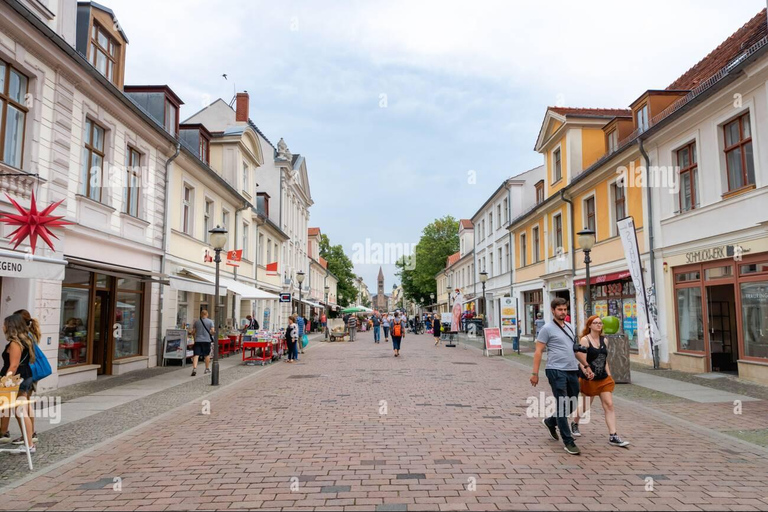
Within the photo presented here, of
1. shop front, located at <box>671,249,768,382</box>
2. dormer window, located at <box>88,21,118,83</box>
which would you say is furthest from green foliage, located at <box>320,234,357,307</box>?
shop front, located at <box>671,249,768,382</box>

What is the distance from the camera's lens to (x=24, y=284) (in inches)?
390

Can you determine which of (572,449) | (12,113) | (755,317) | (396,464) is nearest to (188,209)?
(12,113)

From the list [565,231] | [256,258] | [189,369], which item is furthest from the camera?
[256,258]

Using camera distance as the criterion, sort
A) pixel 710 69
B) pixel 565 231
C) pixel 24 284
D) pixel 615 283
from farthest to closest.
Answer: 1. pixel 565 231
2. pixel 615 283
3. pixel 710 69
4. pixel 24 284

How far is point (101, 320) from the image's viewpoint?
13383 millimetres

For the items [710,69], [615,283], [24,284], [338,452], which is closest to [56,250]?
[24,284]

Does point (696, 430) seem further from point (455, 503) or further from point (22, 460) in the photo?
point (22, 460)

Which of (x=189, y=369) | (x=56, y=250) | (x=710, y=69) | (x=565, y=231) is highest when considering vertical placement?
(x=710, y=69)

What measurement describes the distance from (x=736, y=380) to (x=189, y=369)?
14.2 metres

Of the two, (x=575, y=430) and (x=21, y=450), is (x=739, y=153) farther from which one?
(x=21, y=450)

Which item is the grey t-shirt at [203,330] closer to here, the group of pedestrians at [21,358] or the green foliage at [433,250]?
the group of pedestrians at [21,358]

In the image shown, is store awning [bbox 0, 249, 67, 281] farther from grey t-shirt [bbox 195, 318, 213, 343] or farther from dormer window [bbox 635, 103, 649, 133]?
dormer window [bbox 635, 103, 649, 133]

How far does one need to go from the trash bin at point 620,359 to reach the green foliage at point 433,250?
2240 inches

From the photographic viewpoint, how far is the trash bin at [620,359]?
1193cm
